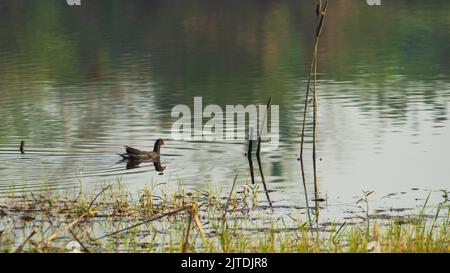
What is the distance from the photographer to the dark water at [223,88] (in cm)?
1764

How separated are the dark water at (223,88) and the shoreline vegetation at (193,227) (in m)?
1.19

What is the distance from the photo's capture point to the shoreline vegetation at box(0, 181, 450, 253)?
35.3ft

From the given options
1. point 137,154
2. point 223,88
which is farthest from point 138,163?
point 223,88

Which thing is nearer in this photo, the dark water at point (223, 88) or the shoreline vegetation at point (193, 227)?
the shoreline vegetation at point (193, 227)

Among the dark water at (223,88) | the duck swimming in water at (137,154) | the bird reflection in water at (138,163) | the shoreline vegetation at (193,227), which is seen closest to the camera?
the shoreline vegetation at (193,227)

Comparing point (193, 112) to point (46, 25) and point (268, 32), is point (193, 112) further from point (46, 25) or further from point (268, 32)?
point (46, 25)

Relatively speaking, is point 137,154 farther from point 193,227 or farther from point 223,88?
point 223,88

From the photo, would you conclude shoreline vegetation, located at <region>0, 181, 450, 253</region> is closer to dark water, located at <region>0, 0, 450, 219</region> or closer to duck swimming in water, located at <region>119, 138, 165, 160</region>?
dark water, located at <region>0, 0, 450, 219</region>

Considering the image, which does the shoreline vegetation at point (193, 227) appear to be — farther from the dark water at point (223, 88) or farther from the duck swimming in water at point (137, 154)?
the duck swimming in water at point (137, 154)

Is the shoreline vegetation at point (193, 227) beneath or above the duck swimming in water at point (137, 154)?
above

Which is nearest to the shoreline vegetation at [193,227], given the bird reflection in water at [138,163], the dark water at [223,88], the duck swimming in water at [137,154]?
the dark water at [223,88]

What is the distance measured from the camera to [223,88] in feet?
96.6

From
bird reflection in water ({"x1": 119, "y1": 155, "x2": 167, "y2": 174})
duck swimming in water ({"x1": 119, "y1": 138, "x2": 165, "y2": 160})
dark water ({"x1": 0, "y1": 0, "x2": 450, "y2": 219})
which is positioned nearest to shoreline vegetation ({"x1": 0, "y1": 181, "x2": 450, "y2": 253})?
dark water ({"x1": 0, "y1": 0, "x2": 450, "y2": 219})
